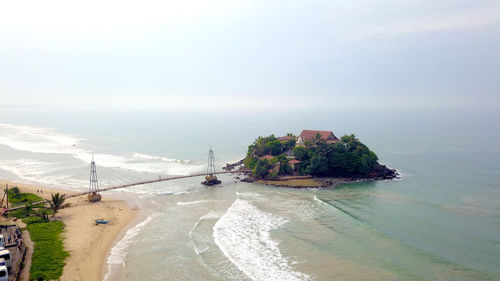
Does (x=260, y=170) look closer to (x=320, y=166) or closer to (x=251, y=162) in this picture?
(x=251, y=162)

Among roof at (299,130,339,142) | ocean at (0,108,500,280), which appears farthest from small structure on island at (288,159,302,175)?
roof at (299,130,339,142)

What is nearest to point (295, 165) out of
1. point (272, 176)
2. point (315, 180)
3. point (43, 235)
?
point (315, 180)

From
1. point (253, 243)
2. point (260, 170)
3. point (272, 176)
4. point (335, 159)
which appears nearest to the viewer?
point (253, 243)

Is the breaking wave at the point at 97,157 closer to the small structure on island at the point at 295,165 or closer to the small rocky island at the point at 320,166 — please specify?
the small rocky island at the point at 320,166

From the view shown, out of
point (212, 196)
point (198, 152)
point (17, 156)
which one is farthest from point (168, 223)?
point (17, 156)

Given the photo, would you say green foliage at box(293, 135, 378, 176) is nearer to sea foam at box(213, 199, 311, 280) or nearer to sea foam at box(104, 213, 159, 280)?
sea foam at box(213, 199, 311, 280)

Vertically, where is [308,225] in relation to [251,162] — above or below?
below

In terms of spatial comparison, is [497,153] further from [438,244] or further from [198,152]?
[198,152]

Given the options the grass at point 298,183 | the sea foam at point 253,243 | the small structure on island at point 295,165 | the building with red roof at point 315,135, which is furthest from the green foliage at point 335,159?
the sea foam at point 253,243
